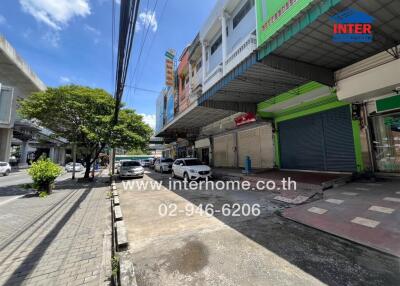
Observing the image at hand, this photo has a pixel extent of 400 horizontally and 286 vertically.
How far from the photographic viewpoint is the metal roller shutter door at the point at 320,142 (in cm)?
912

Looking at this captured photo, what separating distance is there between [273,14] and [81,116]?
12.7 metres

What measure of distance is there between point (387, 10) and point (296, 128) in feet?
23.7

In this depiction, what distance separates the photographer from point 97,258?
370 cm

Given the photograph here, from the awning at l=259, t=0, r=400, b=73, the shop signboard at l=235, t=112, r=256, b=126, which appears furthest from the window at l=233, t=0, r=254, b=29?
the awning at l=259, t=0, r=400, b=73

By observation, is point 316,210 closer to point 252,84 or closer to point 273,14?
point 273,14

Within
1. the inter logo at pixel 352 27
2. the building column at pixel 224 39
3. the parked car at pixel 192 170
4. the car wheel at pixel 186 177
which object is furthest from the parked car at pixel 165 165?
the inter logo at pixel 352 27

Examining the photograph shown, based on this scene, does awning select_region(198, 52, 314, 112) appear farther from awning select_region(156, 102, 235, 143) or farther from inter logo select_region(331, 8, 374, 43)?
awning select_region(156, 102, 235, 143)

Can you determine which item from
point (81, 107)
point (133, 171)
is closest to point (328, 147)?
point (133, 171)

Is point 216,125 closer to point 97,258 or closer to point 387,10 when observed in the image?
point 387,10

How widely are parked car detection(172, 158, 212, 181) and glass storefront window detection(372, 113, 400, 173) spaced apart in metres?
8.56

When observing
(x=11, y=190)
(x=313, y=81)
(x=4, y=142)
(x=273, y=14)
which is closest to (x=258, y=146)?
(x=313, y=81)

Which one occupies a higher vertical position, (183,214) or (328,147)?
(328,147)

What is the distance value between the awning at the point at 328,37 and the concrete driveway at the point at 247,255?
18.9 feet

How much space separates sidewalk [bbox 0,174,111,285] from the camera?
10.4 feet
